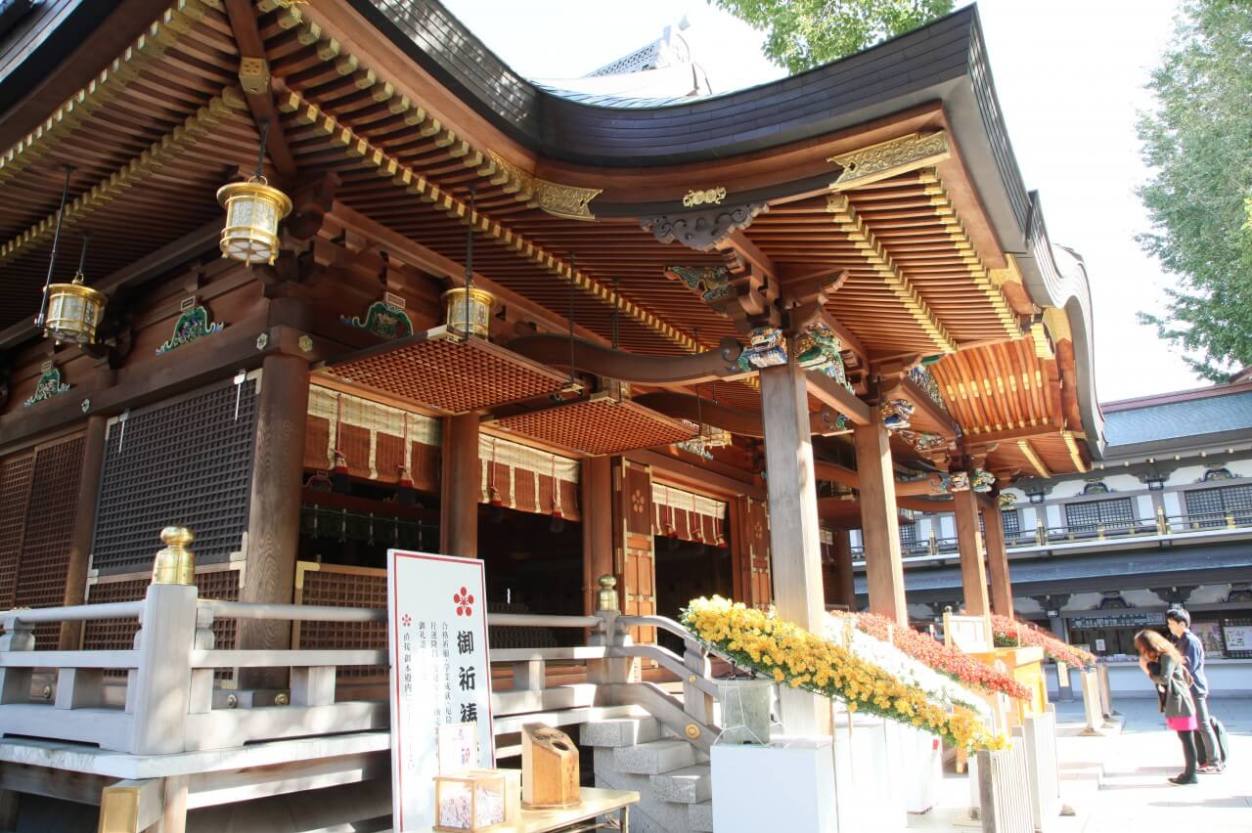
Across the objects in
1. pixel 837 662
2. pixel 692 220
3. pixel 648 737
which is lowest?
pixel 648 737

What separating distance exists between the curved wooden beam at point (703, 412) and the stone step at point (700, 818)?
155 inches

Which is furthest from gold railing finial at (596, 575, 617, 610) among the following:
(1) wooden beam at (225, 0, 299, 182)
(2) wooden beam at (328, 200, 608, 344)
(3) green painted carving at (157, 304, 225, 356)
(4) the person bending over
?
(4) the person bending over

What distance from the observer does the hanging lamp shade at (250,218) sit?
4945 millimetres

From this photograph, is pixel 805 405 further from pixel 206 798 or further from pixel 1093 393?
pixel 1093 393

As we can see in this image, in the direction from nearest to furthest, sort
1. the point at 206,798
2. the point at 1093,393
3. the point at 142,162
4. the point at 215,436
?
1. the point at 206,798
2. the point at 142,162
3. the point at 215,436
4. the point at 1093,393

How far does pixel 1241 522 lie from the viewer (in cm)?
2392

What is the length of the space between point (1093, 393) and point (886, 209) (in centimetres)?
682

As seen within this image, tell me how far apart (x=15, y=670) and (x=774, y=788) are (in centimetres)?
495

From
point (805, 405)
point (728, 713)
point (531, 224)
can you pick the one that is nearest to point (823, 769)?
point (728, 713)

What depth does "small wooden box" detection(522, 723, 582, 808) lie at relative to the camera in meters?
5.00

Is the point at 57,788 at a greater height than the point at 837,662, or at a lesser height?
lesser

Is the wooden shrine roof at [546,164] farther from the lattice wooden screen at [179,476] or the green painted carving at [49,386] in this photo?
the lattice wooden screen at [179,476]

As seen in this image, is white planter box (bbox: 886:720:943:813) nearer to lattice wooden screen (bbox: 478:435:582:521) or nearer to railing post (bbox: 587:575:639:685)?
railing post (bbox: 587:575:639:685)

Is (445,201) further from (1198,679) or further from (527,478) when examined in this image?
(1198,679)
